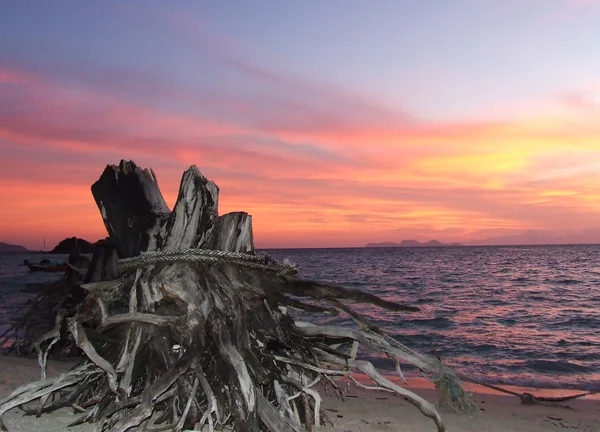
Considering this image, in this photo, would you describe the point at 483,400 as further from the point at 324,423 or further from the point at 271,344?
the point at 271,344

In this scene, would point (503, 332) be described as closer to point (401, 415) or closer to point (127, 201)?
point (401, 415)

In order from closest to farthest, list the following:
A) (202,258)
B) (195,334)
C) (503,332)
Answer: (195,334)
(202,258)
(503,332)

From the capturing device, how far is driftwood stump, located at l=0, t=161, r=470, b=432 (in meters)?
4.50

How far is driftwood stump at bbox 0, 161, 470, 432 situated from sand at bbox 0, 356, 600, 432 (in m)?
0.28

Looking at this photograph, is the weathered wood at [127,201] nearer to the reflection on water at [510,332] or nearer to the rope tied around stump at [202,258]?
the rope tied around stump at [202,258]

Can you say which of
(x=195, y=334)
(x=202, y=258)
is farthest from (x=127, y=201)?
(x=195, y=334)

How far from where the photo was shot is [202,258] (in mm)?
4973

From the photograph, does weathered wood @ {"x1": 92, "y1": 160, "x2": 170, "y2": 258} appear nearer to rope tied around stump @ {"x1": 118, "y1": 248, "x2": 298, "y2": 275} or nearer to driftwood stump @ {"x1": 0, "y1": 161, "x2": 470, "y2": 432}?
driftwood stump @ {"x1": 0, "y1": 161, "x2": 470, "y2": 432}

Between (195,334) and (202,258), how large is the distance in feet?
2.43

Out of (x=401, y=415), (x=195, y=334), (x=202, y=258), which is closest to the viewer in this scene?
(x=195, y=334)

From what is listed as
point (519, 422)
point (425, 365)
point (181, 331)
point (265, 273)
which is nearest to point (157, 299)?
point (181, 331)

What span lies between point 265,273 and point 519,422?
13.3 feet

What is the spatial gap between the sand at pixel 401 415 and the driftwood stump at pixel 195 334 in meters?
0.28

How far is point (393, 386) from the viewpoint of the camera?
5.07 m
